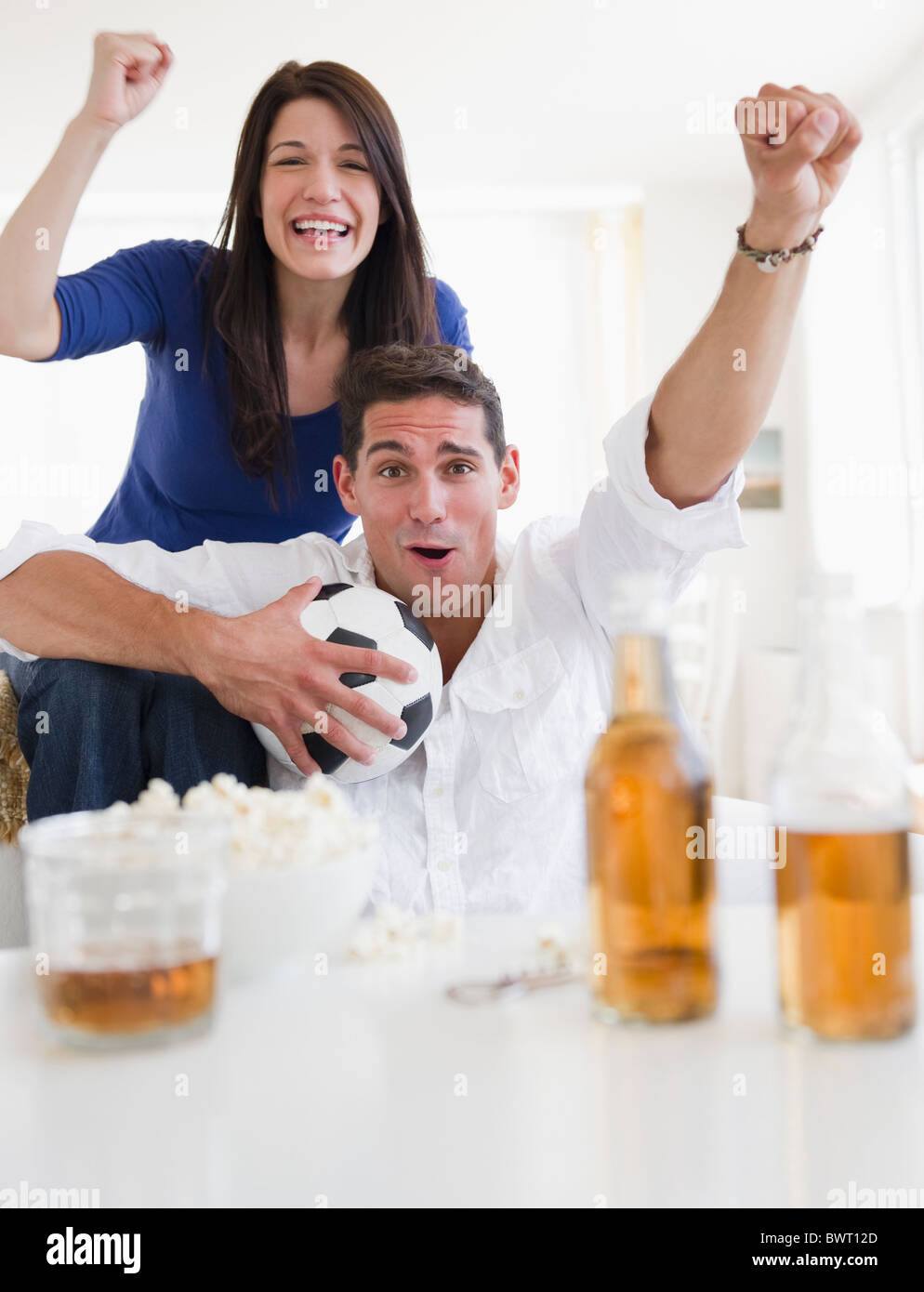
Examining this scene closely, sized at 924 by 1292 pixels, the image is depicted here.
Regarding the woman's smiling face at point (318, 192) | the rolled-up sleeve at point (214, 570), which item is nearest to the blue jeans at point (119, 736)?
the rolled-up sleeve at point (214, 570)

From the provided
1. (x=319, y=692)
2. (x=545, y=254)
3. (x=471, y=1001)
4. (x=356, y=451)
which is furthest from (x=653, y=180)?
(x=471, y=1001)

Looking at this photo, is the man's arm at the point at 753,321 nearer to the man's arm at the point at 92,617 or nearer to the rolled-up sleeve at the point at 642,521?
the rolled-up sleeve at the point at 642,521

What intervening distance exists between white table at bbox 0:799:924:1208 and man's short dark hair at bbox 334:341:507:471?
1059 mm

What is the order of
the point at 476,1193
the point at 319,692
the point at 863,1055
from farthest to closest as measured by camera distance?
the point at 319,692, the point at 863,1055, the point at 476,1193

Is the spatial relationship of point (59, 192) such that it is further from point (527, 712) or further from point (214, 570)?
point (527, 712)

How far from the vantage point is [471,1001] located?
718mm

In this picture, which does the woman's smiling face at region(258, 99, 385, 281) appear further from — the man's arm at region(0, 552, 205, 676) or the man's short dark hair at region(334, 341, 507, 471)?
the man's arm at region(0, 552, 205, 676)

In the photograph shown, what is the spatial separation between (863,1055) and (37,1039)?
1.45 feet

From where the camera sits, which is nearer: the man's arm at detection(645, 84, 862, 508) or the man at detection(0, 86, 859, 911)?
the man's arm at detection(645, 84, 862, 508)

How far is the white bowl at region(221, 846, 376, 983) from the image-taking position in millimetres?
719

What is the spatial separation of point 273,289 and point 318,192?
0.21 meters

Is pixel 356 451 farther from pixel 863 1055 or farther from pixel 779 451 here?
pixel 779 451

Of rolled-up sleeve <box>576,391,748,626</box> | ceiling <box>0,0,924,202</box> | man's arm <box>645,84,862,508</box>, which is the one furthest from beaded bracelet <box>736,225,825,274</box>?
ceiling <box>0,0,924,202</box>

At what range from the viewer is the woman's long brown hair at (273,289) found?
195cm
